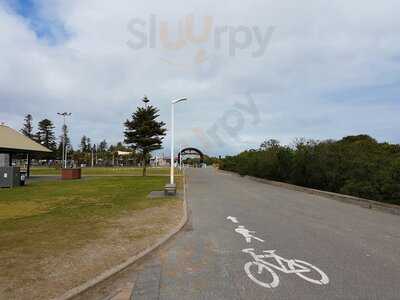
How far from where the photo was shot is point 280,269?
6.34 metres

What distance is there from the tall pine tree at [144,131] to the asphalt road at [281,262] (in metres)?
32.3

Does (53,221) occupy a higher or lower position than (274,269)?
higher

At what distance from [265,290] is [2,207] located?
41.4 feet

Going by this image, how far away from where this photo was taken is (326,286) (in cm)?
547

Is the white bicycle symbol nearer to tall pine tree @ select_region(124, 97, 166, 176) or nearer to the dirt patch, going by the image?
the dirt patch

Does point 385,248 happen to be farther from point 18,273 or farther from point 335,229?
point 18,273

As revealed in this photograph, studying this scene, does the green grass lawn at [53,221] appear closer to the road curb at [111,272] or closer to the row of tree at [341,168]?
the road curb at [111,272]

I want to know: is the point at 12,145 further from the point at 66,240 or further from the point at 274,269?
the point at 274,269

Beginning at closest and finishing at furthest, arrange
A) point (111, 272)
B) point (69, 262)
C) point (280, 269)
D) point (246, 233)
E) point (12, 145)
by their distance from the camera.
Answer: point (111, 272) → point (280, 269) → point (69, 262) → point (246, 233) → point (12, 145)

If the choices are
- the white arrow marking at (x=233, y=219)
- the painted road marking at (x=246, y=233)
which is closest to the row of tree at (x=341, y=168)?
the white arrow marking at (x=233, y=219)

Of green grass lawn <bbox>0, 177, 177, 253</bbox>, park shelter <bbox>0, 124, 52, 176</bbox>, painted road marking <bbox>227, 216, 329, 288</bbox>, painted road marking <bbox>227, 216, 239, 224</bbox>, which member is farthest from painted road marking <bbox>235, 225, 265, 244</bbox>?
park shelter <bbox>0, 124, 52, 176</bbox>

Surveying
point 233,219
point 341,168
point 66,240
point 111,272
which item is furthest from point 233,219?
point 341,168

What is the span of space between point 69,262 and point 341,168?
710 inches

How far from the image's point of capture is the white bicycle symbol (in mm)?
5727
